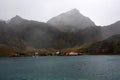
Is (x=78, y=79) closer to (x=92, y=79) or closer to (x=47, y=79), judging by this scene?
(x=92, y=79)

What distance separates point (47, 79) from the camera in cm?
9262

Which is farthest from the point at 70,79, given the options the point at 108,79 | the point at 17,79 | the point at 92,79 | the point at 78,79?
the point at 17,79

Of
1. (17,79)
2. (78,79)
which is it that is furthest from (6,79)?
(78,79)

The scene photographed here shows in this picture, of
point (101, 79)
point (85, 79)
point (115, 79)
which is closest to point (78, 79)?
point (85, 79)

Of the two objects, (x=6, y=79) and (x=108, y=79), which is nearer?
(x=108, y=79)

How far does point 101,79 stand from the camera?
293 feet

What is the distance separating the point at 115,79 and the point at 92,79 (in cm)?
963

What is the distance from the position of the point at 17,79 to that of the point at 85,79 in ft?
99.0

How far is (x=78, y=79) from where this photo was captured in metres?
92.0

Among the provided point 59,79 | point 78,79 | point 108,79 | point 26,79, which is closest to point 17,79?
point 26,79

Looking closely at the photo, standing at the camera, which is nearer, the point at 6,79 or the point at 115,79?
the point at 115,79

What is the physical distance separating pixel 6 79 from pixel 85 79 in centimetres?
3577

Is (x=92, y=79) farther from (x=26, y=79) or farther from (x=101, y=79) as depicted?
(x=26, y=79)

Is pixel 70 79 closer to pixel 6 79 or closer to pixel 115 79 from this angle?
pixel 115 79
